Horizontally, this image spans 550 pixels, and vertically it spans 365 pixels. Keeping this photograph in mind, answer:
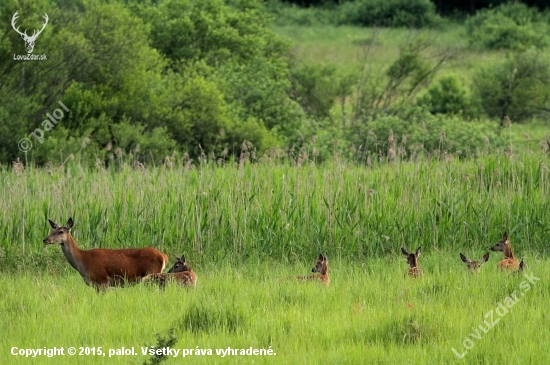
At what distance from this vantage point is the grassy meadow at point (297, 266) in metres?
7.74

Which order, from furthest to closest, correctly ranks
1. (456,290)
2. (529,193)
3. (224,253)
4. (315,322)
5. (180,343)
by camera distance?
1. (529,193)
2. (224,253)
3. (456,290)
4. (315,322)
5. (180,343)

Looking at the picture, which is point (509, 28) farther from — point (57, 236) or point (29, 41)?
point (57, 236)

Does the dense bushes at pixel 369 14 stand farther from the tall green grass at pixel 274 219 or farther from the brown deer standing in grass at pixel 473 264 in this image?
the brown deer standing in grass at pixel 473 264

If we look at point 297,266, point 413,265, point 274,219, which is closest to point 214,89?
point 274,219

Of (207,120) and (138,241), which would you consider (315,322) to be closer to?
(138,241)

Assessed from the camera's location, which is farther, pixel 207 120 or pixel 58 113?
pixel 207 120

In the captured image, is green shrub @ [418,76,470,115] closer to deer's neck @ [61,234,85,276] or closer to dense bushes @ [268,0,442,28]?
dense bushes @ [268,0,442,28]

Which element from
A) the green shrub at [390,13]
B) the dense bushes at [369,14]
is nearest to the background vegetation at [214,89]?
the green shrub at [390,13]

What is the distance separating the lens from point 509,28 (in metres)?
A: 44.8

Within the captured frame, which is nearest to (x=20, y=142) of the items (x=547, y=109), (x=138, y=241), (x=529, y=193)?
(x=138, y=241)

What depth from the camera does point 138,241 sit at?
11891 mm

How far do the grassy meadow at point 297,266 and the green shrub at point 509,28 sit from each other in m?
27.4

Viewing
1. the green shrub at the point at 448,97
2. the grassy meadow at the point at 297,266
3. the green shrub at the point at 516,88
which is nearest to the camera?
the grassy meadow at the point at 297,266

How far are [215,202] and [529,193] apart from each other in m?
4.36
